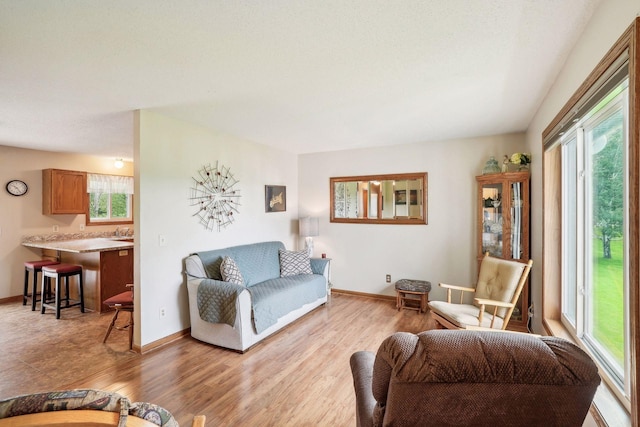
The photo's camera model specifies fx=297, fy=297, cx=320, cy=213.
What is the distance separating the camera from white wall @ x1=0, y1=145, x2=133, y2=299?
178 inches

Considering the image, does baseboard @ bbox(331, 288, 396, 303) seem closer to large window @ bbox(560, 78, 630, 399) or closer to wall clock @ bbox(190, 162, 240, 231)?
wall clock @ bbox(190, 162, 240, 231)

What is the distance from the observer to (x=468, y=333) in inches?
37.1

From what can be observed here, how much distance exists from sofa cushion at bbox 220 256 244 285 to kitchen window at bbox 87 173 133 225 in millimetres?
3974

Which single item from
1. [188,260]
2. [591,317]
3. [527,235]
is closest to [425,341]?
[591,317]

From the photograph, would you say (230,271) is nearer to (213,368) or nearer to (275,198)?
(213,368)

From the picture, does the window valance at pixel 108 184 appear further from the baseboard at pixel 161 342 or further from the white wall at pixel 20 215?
the baseboard at pixel 161 342

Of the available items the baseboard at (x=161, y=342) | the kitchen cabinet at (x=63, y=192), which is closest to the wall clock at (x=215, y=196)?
the baseboard at (x=161, y=342)

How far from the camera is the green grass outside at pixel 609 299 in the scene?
61.3 inches

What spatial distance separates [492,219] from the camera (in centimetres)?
380

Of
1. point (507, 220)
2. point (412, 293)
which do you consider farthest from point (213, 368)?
point (507, 220)

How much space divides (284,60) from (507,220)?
10.4 ft

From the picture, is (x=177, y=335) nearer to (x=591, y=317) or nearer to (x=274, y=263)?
(x=274, y=263)

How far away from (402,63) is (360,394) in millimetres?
1998

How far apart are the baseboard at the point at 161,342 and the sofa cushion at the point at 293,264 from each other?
4.55ft
